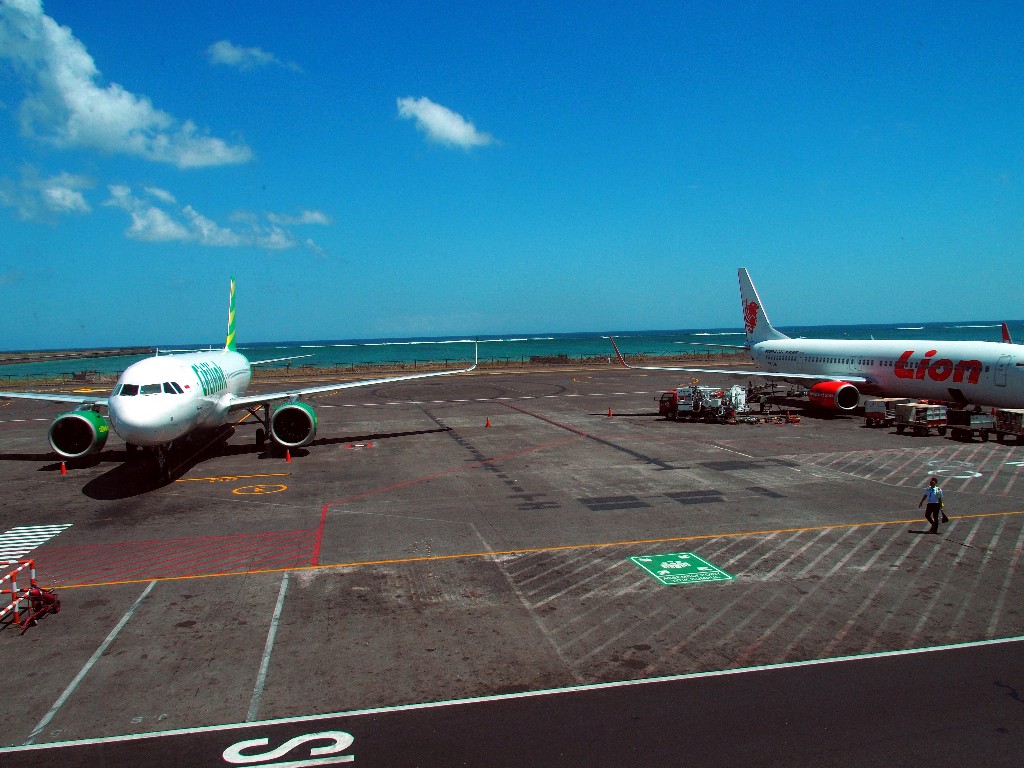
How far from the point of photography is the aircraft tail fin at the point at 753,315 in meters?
53.4

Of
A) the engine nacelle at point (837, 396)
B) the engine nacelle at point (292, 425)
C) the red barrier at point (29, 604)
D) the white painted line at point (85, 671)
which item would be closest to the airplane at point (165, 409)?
the engine nacelle at point (292, 425)

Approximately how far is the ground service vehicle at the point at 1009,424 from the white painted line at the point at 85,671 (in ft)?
112

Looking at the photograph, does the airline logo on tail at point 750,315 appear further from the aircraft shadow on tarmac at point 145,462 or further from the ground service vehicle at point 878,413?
the aircraft shadow on tarmac at point 145,462

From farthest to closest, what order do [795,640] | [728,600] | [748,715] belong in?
[728,600] < [795,640] < [748,715]

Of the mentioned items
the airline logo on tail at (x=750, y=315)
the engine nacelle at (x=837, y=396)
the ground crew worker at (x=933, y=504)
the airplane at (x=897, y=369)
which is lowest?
the ground crew worker at (x=933, y=504)

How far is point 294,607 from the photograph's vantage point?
1283 centimetres

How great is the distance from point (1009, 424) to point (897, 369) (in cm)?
838

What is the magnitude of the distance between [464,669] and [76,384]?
78.9 m

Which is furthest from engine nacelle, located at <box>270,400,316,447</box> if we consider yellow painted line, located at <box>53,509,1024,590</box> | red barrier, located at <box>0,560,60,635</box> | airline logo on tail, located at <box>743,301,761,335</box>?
airline logo on tail, located at <box>743,301,761,335</box>

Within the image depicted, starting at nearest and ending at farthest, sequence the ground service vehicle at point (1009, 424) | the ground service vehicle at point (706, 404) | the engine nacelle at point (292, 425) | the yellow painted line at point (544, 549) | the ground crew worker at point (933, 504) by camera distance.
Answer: the yellow painted line at point (544, 549)
the ground crew worker at point (933, 504)
the engine nacelle at point (292, 425)
the ground service vehicle at point (1009, 424)
the ground service vehicle at point (706, 404)

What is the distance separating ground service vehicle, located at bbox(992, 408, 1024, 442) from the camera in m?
29.8

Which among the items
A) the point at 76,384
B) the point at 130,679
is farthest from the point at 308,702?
the point at 76,384

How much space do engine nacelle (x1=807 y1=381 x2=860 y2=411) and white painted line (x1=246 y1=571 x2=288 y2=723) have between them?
33924 millimetres

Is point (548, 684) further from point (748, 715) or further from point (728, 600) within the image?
point (728, 600)
